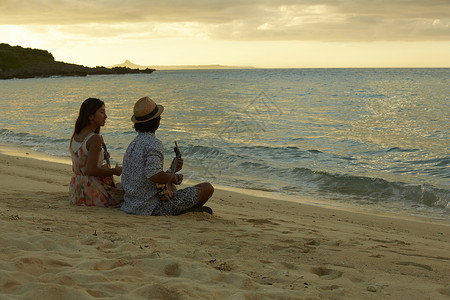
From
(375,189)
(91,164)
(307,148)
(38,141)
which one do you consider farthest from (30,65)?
(91,164)

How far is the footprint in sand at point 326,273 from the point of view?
12.1 ft

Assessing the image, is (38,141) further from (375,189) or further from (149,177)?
(149,177)

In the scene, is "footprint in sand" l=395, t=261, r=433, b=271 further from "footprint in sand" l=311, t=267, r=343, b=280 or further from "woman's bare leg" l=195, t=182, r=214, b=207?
"woman's bare leg" l=195, t=182, r=214, b=207

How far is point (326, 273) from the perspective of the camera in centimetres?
379

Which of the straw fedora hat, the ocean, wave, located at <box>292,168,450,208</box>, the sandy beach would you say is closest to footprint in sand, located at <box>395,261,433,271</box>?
the sandy beach

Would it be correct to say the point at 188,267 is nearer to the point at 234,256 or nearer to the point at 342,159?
the point at 234,256

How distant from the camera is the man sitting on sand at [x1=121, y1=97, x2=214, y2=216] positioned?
204 inches

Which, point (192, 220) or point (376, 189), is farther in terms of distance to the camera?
point (376, 189)

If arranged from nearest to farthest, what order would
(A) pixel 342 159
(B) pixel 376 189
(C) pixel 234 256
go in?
(C) pixel 234 256 → (B) pixel 376 189 → (A) pixel 342 159

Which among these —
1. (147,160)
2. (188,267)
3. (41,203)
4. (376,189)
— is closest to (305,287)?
(188,267)

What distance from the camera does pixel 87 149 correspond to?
224 inches

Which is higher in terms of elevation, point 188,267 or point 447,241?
point 188,267

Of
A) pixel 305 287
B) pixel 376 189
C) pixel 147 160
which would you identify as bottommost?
pixel 376 189

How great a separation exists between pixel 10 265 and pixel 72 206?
270cm
